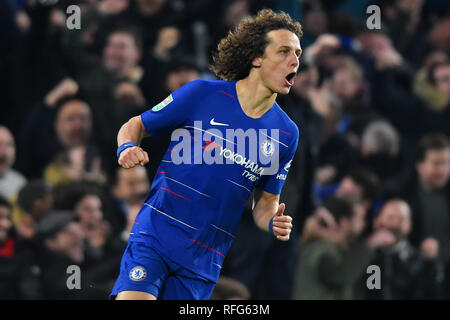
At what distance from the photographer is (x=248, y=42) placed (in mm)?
4008

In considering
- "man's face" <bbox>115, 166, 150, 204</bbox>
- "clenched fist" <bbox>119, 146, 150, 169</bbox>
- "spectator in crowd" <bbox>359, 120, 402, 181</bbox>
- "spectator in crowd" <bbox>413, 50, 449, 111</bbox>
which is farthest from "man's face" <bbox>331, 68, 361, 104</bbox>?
"clenched fist" <bbox>119, 146, 150, 169</bbox>

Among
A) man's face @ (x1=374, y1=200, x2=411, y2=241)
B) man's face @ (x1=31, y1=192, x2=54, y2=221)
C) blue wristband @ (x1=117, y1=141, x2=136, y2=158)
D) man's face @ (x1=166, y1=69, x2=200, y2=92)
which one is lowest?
man's face @ (x1=374, y1=200, x2=411, y2=241)

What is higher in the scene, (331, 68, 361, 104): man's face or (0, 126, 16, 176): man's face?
(331, 68, 361, 104): man's face

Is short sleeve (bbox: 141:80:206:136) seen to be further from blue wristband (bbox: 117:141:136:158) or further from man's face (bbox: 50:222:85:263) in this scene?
man's face (bbox: 50:222:85:263)

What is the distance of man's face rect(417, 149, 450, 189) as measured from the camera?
24.1ft

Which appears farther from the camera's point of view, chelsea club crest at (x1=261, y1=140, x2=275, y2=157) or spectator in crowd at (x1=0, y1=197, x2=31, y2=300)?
spectator in crowd at (x1=0, y1=197, x2=31, y2=300)

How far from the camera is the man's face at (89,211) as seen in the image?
6.25 metres

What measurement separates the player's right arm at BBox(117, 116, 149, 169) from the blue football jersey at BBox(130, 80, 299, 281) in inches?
1.8

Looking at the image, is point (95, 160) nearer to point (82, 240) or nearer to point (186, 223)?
point (82, 240)

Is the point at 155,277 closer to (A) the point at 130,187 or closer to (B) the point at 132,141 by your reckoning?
(B) the point at 132,141

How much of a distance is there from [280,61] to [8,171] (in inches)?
133

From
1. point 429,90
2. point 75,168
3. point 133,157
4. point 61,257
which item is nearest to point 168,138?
point 75,168

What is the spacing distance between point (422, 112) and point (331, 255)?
2230 mm

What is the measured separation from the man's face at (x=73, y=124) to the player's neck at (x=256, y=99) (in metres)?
2.95
